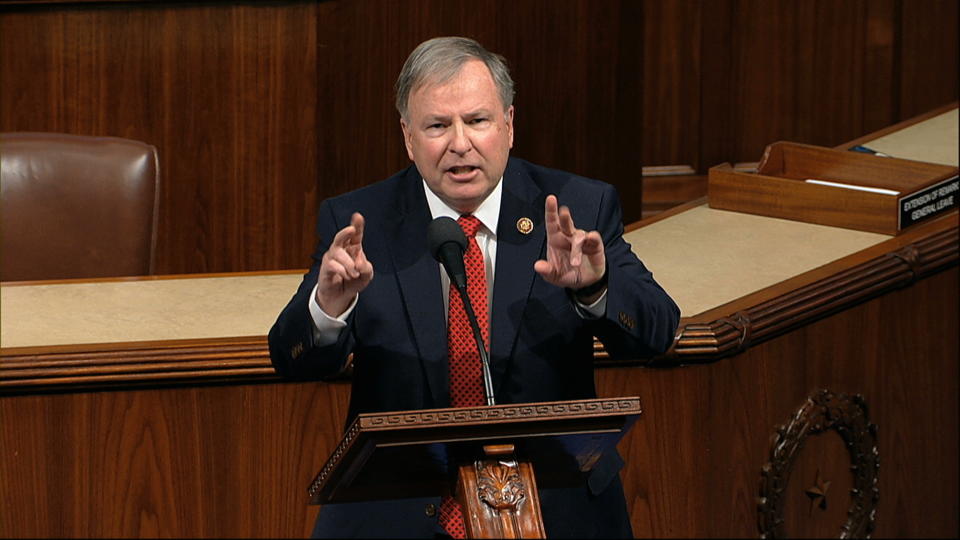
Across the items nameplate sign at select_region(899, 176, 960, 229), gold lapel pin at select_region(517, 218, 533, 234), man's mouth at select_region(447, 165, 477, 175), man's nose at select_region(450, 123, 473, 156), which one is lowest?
nameplate sign at select_region(899, 176, 960, 229)

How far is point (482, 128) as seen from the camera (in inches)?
71.9

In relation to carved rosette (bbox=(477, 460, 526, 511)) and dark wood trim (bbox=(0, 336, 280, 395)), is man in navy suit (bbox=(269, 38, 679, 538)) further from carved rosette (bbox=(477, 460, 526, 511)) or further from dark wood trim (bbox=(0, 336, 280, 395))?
dark wood trim (bbox=(0, 336, 280, 395))

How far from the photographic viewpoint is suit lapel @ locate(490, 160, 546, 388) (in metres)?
1.88

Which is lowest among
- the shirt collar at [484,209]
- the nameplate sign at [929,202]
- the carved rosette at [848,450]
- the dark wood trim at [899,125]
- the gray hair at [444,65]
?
the carved rosette at [848,450]

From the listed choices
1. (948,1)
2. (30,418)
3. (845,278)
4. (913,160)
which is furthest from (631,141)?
(948,1)

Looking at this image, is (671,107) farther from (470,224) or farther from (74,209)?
(470,224)

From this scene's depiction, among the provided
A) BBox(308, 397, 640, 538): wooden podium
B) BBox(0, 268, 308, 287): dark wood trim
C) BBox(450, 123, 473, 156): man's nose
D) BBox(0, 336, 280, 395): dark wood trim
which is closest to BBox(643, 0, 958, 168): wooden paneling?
BBox(0, 268, 308, 287): dark wood trim

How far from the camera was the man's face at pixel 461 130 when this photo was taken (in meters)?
1.82

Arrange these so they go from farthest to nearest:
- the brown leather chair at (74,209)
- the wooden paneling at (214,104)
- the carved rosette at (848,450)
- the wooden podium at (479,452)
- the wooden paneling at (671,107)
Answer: the wooden paneling at (671,107), the wooden paneling at (214,104), the brown leather chair at (74,209), the carved rosette at (848,450), the wooden podium at (479,452)

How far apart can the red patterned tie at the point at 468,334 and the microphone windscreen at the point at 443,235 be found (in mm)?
173

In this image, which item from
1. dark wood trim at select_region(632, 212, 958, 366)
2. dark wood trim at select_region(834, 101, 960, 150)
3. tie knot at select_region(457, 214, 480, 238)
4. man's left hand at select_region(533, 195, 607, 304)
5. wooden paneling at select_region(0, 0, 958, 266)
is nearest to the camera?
man's left hand at select_region(533, 195, 607, 304)

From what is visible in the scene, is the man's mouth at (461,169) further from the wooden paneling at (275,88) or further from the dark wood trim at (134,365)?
the wooden paneling at (275,88)

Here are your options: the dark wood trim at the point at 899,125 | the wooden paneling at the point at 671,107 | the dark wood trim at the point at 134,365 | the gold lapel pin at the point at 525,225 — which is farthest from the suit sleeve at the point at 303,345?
the wooden paneling at the point at 671,107

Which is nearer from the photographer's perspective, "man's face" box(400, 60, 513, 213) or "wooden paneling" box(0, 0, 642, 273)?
"man's face" box(400, 60, 513, 213)
